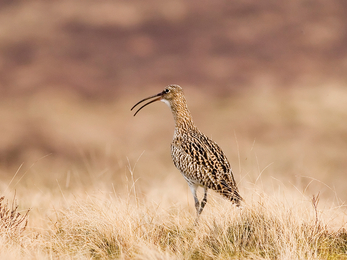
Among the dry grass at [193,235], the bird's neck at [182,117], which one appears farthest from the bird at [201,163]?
the dry grass at [193,235]

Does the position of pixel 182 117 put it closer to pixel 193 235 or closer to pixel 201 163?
pixel 201 163

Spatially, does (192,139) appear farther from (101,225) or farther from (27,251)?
(27,251)

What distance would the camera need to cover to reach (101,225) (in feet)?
17.3

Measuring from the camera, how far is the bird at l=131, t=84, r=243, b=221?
591 cm

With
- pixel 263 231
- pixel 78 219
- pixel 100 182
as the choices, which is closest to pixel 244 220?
pixel 263 231

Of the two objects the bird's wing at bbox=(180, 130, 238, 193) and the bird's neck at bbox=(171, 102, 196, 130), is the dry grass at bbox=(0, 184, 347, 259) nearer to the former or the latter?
the bird's wing at bbox=(180, 130, 238, 193)

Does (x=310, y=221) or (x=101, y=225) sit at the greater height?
(x=310, y=221)

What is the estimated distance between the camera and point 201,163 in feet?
19.7

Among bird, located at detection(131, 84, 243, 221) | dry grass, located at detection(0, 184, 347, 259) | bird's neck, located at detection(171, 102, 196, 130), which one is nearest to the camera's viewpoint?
dry grass, located at detection(0, 184, 347, 259)

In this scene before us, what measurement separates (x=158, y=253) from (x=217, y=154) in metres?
2.05

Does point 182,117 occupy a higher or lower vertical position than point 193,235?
higher

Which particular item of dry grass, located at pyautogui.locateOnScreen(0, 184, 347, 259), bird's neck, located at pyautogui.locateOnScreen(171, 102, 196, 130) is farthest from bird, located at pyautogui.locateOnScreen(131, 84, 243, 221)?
dry grass, located at pyautogui.locateOnScreen(0, 184, 347, 259)

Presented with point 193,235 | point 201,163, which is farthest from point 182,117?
→ point 193,235

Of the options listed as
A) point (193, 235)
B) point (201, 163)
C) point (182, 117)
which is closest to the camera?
point (193, 235)
